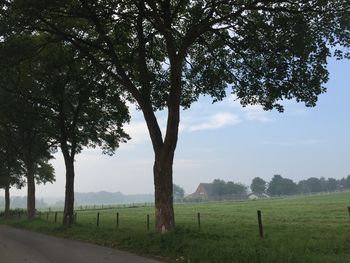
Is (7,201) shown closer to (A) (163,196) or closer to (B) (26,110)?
(B) (26,110)

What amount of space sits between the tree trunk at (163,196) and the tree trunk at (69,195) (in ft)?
41.7

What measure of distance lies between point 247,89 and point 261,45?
252 cm

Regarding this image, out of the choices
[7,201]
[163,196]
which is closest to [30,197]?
[7,201]

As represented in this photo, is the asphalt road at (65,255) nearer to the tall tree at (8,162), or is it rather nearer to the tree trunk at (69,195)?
the tree trunk at (69,195)

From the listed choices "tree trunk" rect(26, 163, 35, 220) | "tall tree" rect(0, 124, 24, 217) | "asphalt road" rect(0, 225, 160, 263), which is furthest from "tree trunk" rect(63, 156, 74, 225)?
"tree trunk" rect(26, 163, 35, 220)

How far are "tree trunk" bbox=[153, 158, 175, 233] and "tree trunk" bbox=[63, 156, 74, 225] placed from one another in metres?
12.7

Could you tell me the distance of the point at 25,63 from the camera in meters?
26.6

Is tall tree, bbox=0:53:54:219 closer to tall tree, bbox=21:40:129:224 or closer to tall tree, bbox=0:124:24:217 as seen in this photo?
tall tree, bbox=21:40:129:224

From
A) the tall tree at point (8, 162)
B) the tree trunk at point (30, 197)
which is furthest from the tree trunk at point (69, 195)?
the tree trunk at point (30, 197)

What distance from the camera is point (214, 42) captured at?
71.3 feet

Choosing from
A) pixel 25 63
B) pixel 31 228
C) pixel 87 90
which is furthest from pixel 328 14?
pixel 31 228

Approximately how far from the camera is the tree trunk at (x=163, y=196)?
1808 cm

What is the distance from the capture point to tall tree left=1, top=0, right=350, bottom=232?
1734 cm

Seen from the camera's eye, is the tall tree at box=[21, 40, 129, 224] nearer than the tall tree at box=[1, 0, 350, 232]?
No
